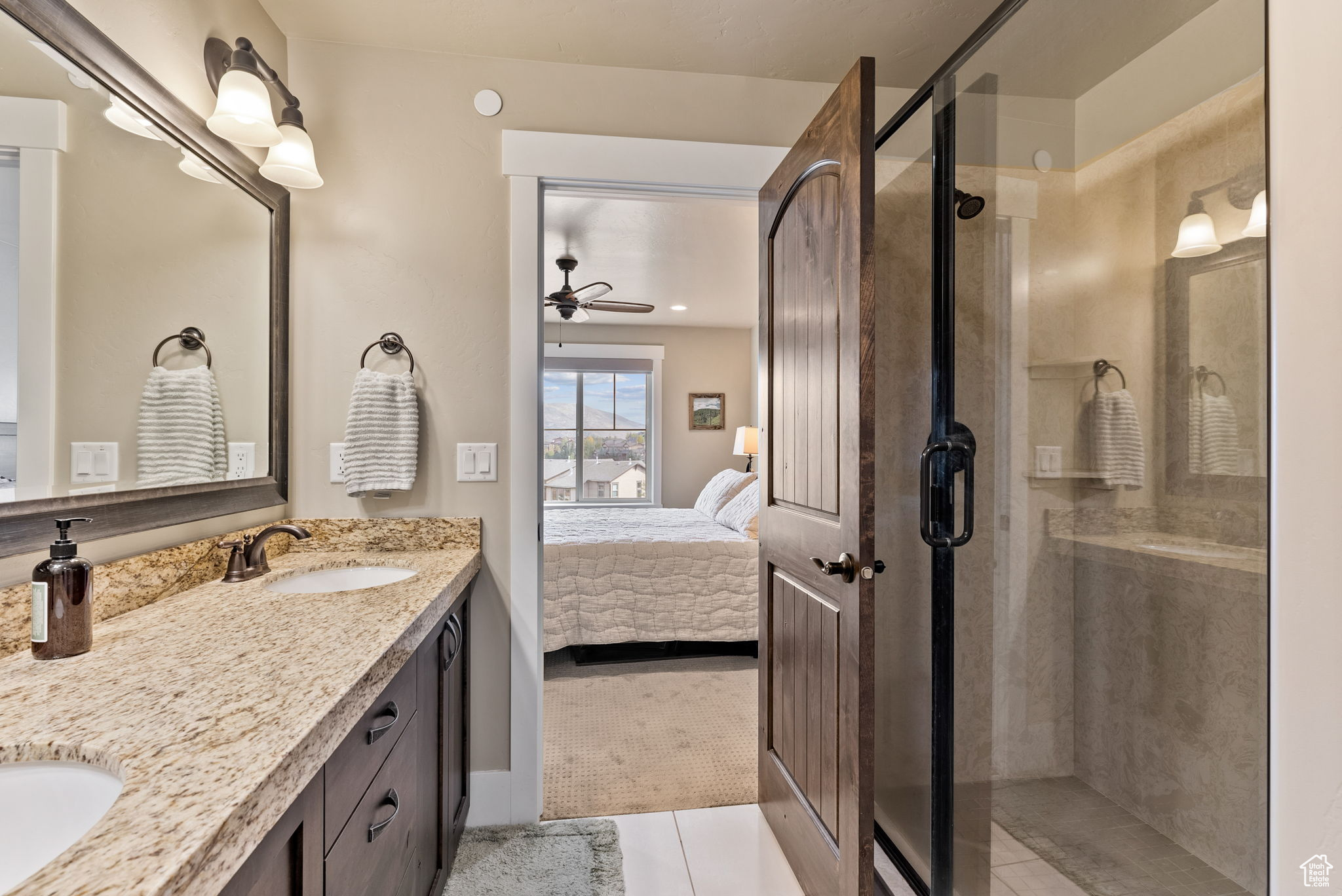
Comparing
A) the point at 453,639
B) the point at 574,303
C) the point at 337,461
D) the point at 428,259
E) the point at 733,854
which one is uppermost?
the point at 574,303

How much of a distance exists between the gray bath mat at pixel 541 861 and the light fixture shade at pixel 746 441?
418 cm

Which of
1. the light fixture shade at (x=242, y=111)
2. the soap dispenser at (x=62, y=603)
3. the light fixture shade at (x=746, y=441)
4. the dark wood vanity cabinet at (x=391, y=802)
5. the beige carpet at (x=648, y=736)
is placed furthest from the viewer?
the light fixture shade at (x=746, y=441)

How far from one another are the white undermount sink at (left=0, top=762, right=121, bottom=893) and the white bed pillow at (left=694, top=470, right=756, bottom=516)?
385 centimetres

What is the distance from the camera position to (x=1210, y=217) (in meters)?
0.84

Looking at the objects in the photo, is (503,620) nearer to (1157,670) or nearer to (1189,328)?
(1157,670)

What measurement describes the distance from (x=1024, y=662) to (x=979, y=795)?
1.13 ft

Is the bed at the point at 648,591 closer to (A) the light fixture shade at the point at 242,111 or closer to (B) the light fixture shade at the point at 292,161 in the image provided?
(B) the light fixture shade at the point at 292,161

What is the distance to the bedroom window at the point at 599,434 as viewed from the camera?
6395 mm

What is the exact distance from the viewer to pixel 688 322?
6.33 m

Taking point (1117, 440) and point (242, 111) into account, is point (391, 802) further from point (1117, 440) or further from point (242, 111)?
point (242, 111)

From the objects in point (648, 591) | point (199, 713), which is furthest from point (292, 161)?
point (648, 591)

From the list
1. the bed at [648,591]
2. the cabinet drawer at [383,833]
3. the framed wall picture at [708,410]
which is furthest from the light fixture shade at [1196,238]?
the framed wall picture at [708,410]

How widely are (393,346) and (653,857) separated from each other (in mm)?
1679

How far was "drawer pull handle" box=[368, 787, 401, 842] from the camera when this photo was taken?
98 centimetres
